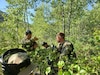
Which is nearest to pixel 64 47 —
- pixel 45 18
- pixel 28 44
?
pixel 28 44

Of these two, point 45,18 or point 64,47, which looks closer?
point 64,47

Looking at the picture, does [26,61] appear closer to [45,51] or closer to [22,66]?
[22,66]

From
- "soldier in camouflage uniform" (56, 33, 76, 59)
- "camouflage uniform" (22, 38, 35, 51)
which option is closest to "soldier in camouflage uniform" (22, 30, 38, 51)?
"camouflage uniform" (22, 38, 35, 51)

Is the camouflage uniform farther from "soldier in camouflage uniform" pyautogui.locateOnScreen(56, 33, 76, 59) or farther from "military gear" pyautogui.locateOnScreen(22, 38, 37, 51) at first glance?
"soldier in camouflage uniform" pyautogui.locateOnScreen(56, 33, 76, 59)

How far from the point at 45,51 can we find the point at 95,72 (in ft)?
7.57

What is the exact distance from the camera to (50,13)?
55219 millimetres

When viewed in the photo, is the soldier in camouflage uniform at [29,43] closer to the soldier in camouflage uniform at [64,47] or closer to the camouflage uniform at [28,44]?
the camouflage uniform at [28,44]

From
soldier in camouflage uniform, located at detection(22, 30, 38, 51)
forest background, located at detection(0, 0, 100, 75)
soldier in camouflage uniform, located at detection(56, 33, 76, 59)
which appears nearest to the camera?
soldier in camouflage uniform, located at detection(56, 33, 76, 59)

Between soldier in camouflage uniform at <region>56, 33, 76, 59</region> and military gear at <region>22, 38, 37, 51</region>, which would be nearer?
soldier in camouflage uniform at <region>56, 33, 76, 59</region>

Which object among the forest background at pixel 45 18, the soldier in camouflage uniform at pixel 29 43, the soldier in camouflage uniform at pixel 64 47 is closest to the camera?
the soldier in camouflage uniform at pixel 64 47

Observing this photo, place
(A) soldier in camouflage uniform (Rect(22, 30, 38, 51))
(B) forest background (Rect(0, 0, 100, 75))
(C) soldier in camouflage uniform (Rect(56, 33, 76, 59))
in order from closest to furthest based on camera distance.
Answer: (C) soldier in camouflage uniform (Rect(56, 33, 76, 59))
(A) soldier in camouflage uniform (Rect(22, 30, 38, 51))
(B) forest background (Rect(0, 0, 100, 75))

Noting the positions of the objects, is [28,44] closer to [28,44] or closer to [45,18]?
[28,44]

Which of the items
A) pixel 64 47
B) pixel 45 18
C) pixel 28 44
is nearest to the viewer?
pixel 64 47

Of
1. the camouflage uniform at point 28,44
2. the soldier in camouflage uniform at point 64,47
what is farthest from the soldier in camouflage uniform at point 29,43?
the soldier in camouflage uniform at point 64,47
